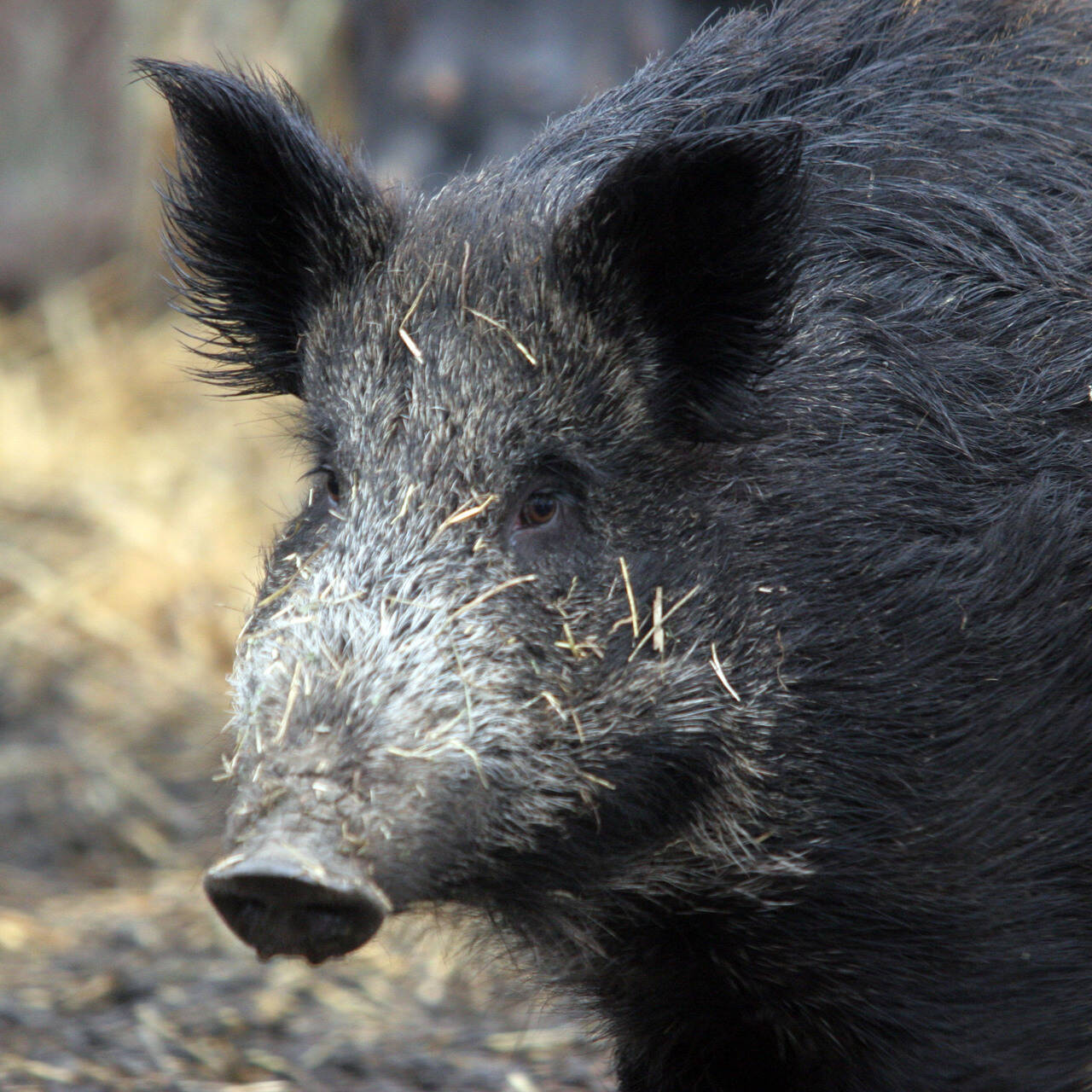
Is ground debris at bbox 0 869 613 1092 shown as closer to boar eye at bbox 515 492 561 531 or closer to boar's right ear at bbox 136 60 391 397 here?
boar eye at bbox 515 492 561 531

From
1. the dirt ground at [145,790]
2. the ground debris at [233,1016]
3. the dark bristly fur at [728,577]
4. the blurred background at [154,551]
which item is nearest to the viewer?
the dark bristly fur at [728,577]

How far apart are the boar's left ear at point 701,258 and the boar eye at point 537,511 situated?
1.08 ft

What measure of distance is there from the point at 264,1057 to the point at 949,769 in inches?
92.4

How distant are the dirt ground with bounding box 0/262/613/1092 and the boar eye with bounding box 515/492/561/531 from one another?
28.0 inches

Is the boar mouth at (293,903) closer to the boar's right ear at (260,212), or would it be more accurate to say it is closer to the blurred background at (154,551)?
the blurred background at (154,551)

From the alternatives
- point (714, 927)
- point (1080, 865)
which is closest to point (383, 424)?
point (714, 927)

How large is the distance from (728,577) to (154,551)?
5.34 meters

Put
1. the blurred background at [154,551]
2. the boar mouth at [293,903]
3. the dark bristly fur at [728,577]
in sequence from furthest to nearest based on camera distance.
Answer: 1. the blurred background at [154,551]
2. the dark bristly fur at [728,577]
3. the boar mouth at [293,903]

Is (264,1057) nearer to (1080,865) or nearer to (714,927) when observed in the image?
(714,927)

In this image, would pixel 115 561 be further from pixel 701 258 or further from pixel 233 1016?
pixel 701 258

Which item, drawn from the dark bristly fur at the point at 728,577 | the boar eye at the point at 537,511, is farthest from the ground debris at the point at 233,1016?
the boar eye at the point at 537,511

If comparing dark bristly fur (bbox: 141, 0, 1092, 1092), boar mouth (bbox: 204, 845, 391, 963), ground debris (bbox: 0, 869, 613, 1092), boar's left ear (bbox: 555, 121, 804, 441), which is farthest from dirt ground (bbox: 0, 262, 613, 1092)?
boar's left ear (bbox: 555, 121, 804, 441)

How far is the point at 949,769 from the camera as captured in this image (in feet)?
11.8

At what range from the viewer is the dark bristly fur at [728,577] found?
11.6 feet
